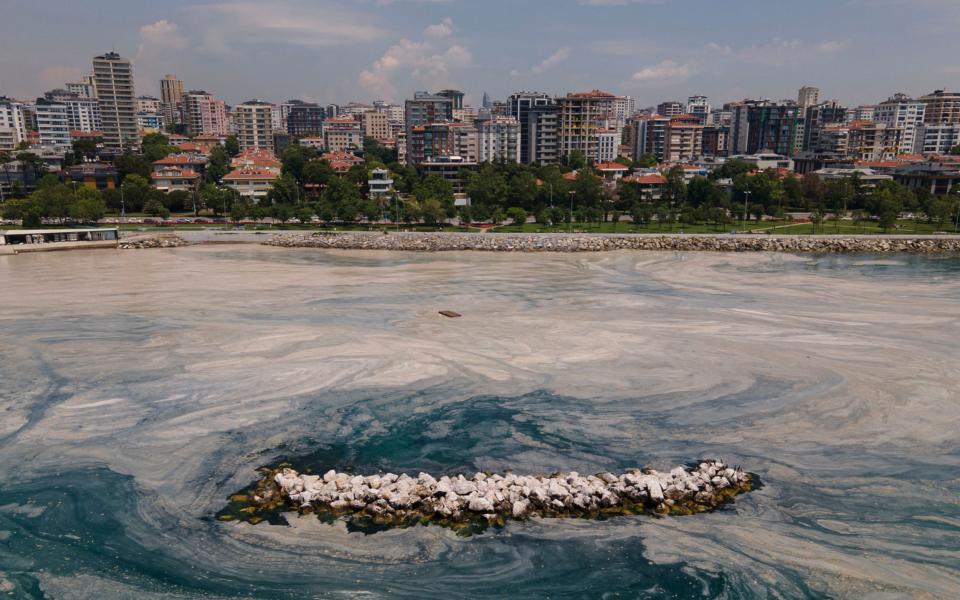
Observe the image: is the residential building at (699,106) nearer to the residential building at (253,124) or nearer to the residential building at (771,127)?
the residential building at (771,127)

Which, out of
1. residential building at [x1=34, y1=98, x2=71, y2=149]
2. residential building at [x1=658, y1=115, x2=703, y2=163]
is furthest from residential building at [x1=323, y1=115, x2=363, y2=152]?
residential building at [x1=658, y1=115, x2=703, y2=163]

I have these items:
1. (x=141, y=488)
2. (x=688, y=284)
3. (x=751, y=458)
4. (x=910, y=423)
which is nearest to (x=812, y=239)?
(x=688, y=284)

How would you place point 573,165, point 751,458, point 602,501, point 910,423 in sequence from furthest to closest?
point 573,165 < point 910,423 < point 751,458 < point 602,501

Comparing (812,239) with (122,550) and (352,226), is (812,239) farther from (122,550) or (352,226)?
(122,550)

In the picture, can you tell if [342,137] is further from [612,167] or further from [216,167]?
[612,167]

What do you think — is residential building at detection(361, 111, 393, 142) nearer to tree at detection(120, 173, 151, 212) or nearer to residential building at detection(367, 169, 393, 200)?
residential building at detection(367, 169, 393, 200)

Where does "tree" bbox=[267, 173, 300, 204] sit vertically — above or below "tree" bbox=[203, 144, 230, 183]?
below

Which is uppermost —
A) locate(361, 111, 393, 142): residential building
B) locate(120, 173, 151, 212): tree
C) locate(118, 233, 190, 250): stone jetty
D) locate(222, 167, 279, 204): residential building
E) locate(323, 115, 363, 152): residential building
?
locate(361, 111, 393, 142): residential building

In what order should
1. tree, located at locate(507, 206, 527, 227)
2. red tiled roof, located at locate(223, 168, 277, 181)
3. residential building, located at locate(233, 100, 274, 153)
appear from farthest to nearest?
1. residential building, located at locate(233, 100, 274, 153)
2. red tiled roof, located at locate(223, 168, 277, 181)
3. tree, located at locate(507, 206, 527, 227)
